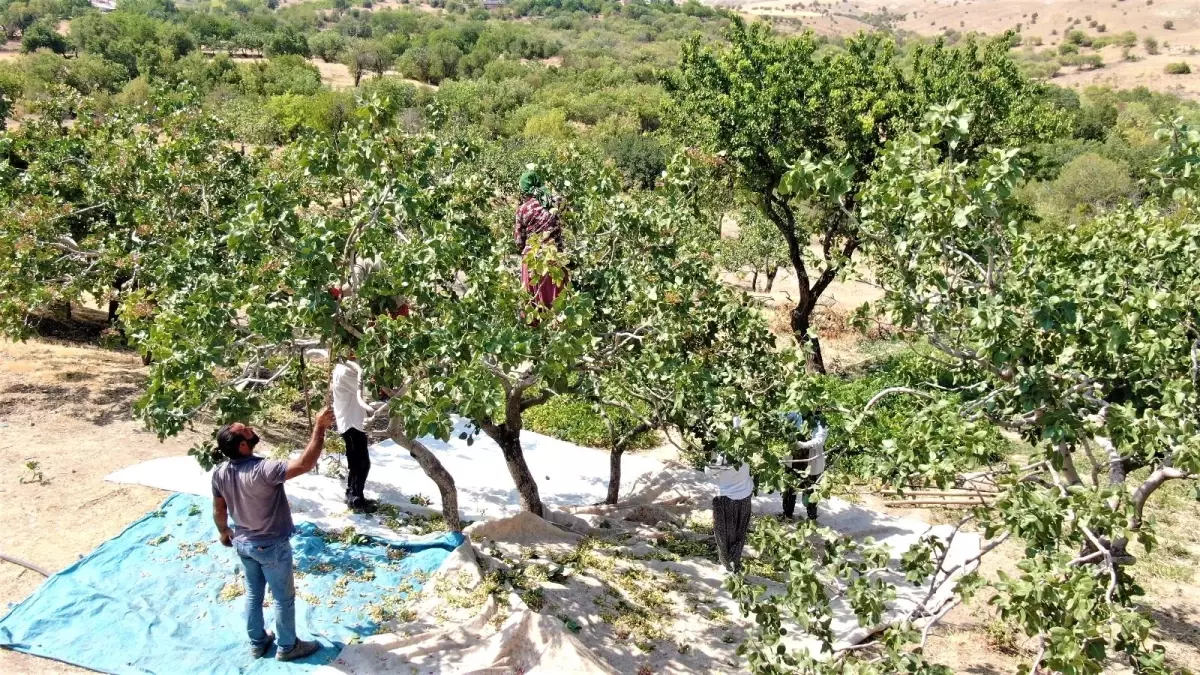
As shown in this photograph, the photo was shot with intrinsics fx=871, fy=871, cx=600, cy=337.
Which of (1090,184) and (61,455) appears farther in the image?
(1090,184)

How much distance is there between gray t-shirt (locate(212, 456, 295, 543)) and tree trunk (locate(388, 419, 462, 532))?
186cm

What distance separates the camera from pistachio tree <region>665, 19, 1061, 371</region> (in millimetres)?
14477

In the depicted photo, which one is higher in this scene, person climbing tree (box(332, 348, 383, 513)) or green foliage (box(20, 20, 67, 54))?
green foliage (box(20, 20, 67, 54))

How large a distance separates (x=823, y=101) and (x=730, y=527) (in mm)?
9065

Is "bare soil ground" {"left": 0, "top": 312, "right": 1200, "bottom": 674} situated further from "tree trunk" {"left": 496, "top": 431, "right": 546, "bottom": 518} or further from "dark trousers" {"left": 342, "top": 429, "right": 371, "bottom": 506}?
"tree trunk" {"left": 496, "top": 431, "right": 546, "bottom": 518}

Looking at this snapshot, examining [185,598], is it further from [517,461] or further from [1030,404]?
[1030,404]

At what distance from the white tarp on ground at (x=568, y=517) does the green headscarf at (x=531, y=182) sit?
3178mm

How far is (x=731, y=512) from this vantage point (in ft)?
26.5

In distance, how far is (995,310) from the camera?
4.70 m

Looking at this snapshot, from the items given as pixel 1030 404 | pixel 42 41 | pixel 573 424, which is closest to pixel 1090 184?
pixel 573 424

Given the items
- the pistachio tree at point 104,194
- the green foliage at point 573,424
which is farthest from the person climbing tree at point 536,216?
the green foliage at point 573,424

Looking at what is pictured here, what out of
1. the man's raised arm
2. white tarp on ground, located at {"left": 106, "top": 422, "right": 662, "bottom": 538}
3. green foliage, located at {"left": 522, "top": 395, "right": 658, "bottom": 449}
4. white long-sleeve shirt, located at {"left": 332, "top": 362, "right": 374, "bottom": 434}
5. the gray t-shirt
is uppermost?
the man's raised arm

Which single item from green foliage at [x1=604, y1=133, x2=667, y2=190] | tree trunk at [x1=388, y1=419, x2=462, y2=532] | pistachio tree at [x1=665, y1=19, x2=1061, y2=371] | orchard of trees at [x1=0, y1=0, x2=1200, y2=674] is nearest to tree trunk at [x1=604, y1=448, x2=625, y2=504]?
orchard of trees at [x1=0, y1=0, x2=1200, y2=674]

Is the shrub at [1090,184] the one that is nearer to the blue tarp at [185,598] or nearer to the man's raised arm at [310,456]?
the blue tarp at [185,598]
